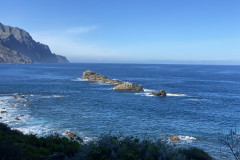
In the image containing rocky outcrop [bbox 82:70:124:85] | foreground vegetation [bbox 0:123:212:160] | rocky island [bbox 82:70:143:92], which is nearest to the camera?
foreground vegetation [bbox 0:123:212:160]

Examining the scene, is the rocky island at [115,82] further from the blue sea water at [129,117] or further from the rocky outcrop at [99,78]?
the blue sea water at [129,117]

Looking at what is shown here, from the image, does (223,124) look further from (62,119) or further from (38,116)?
(38,116)

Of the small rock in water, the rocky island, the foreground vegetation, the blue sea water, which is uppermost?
the foreground vegetation

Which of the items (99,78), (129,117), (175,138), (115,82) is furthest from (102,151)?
(99,78)

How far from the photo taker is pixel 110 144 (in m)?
13.7

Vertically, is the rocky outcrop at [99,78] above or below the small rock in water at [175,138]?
above

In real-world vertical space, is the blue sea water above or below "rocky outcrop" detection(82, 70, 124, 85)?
below

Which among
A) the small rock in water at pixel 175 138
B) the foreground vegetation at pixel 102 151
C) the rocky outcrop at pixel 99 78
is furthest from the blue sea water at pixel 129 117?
the rocky outcrop at pixel 99 78

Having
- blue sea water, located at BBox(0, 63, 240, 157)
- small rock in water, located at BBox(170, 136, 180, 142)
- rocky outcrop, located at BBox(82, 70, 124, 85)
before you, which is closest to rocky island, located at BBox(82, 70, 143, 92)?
rocky outcrop, located at BBox(82, 70, 124, 85)

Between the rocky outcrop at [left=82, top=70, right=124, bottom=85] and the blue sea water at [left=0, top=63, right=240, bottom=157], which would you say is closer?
the blue sea water at [left=0, top=63, right=240, bottom=157]

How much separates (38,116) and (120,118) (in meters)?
17.4

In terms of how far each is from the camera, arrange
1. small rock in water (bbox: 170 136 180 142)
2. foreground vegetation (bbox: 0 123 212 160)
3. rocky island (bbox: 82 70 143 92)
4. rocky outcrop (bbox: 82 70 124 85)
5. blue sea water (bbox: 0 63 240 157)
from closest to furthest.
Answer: foreground vegetation (bbox: 0 123 212 160) → small rock in water (bbox: 170 136 180 142) → blue sea water (bbox: 0 63 240 157) → rocky island (bbox: 82 70 143 92) → rocky outcrop (bbox: 82 70 124 85)

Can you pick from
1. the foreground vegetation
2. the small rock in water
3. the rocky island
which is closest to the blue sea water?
the small rock in water

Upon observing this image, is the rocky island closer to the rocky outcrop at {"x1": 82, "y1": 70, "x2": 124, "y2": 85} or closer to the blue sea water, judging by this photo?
the rocky outcrop at {"x1": 82, "y1": 70, "x2": 124, "y2": 85}
